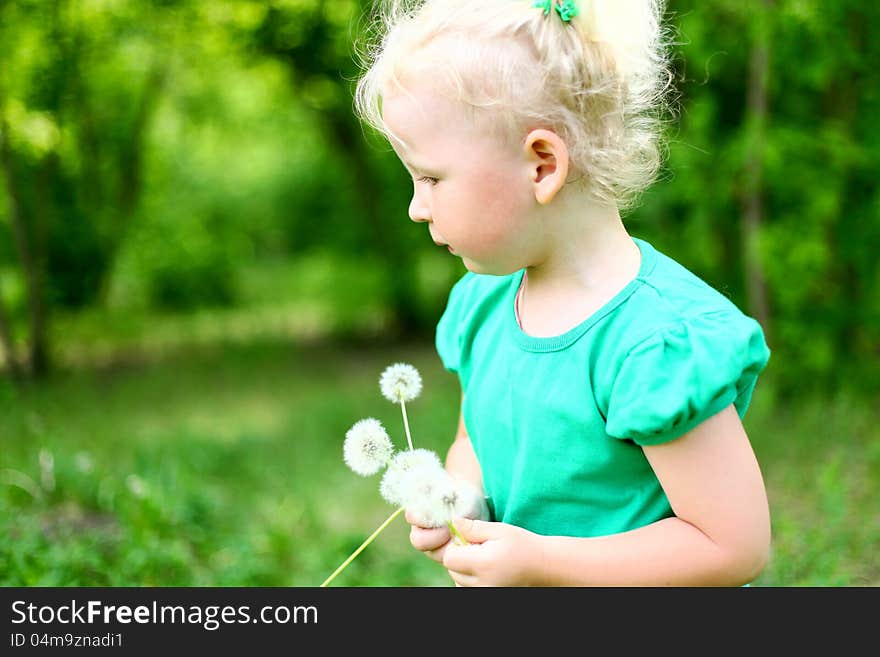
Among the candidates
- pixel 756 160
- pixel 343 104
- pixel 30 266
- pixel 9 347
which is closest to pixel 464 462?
pixel 756 160

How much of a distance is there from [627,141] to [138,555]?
2296mm

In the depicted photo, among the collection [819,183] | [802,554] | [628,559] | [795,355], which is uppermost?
[819,183]

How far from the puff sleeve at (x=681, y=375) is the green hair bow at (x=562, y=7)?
462 mm

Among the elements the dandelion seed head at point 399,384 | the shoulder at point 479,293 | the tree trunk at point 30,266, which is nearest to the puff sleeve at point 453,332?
the shoulder at point 479,293

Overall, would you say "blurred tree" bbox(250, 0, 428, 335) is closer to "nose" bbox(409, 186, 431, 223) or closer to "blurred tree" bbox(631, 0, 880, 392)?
"blurred tree" bbox(631, 0, 880, 392)

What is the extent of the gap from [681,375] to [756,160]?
139 inches

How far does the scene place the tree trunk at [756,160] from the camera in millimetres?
4402

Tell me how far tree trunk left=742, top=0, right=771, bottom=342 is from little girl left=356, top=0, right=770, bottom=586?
3.14 metres

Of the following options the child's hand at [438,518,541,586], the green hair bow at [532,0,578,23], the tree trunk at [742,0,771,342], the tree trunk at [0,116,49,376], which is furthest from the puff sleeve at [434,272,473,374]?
the tree trunk at [0,116,49,376]

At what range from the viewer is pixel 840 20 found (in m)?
4.36

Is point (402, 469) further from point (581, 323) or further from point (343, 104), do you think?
point (343, 104)

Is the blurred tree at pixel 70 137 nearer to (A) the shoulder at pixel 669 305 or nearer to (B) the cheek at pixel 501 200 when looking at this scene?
(B) the cheek at pixel 501 200
